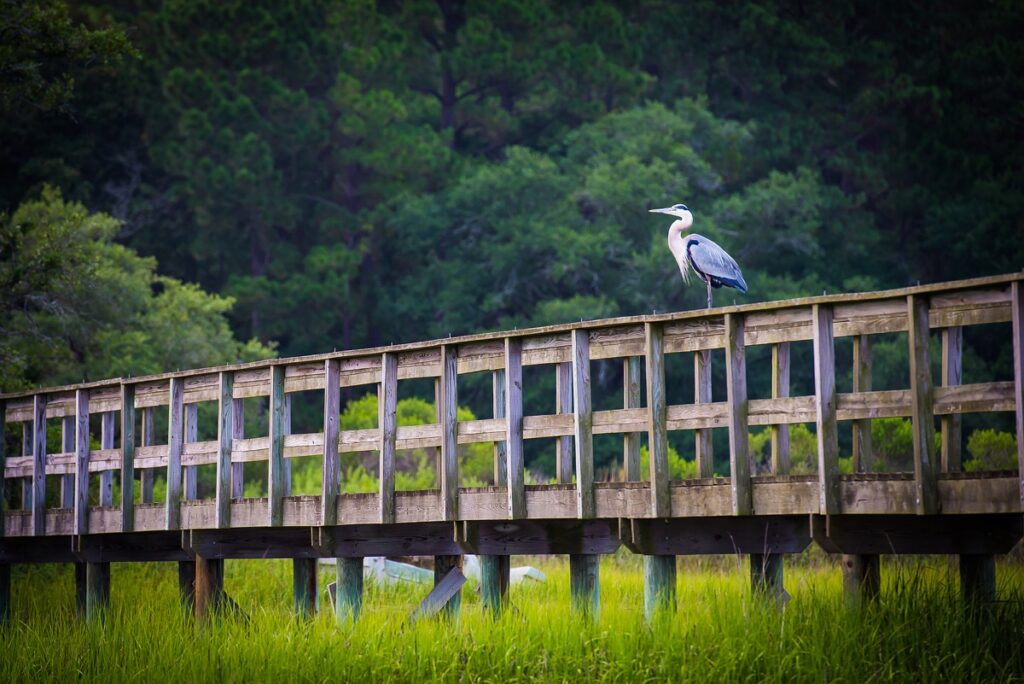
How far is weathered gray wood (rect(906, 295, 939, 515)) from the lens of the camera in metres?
9.38

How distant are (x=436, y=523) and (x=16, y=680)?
3610 millimetres

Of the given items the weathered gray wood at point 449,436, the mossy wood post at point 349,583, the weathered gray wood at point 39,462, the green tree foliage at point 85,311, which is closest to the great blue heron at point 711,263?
the weathered gray wood at point 449,436

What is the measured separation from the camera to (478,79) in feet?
158

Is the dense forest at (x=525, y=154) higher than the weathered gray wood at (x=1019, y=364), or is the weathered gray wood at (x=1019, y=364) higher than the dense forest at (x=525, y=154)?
the dense forest at (x=525, y=154)

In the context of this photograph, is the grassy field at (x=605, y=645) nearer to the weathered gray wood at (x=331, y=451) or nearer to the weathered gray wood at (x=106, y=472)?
the weathered gray wood at (x=331, y=451)

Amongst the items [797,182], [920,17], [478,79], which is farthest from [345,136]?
[920,17]

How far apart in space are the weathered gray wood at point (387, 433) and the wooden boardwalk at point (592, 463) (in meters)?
0.02

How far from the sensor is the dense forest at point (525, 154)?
4138 centimetres

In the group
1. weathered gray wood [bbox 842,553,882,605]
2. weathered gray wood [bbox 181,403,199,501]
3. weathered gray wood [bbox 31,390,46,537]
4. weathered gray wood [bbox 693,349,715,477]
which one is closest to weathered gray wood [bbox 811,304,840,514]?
weathered gray wood [bbox 842,553,882,605]

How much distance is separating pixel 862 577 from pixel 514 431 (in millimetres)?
2858

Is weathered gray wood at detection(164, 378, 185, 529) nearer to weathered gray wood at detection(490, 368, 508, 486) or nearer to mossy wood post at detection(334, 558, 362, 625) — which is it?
mossy wood post at detection(334, 558, 362, 625)

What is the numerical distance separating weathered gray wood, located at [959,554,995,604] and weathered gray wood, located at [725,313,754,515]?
1534 mm

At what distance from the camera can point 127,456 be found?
15.9 m

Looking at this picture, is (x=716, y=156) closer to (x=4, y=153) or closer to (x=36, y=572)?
(x=4, y=153)
